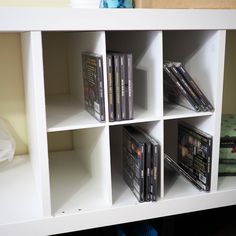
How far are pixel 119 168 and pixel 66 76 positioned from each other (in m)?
0.45

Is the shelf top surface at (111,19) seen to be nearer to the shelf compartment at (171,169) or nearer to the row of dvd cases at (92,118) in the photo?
the row of dvd cases at (92,118)

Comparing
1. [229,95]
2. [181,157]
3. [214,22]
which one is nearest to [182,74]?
[214,22]

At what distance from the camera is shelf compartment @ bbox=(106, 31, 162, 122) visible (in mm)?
938

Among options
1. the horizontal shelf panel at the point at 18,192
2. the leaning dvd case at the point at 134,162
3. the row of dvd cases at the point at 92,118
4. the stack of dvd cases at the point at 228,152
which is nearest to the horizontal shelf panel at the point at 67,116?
the row of dvd cases at the point at 92,118

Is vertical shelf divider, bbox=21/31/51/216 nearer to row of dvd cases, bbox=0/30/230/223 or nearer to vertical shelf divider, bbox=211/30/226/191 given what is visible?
row of dvd cases, bbox=0/30/230/223

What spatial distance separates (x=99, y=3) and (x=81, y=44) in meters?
0.15

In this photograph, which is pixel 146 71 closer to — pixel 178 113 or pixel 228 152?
pixel 178 113

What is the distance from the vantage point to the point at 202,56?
1058 mm

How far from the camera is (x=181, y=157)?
1.16 m

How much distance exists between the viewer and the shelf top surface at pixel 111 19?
0.79 metres

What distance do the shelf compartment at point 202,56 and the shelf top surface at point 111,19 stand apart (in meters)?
0.06

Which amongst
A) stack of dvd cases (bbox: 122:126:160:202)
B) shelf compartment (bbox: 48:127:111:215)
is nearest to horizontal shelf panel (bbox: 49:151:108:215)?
shelf compartment (bbox: 48:127:111:215)

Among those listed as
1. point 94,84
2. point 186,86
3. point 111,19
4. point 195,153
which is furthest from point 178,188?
point 111,19

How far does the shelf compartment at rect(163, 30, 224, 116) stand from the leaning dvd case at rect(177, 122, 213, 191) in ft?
0.31
